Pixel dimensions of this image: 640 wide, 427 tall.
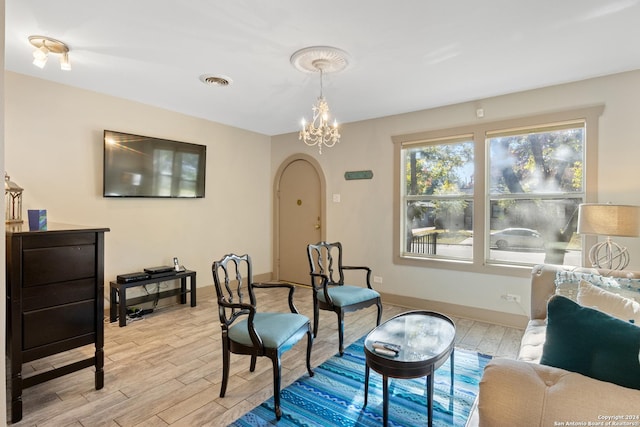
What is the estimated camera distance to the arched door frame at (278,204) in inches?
194

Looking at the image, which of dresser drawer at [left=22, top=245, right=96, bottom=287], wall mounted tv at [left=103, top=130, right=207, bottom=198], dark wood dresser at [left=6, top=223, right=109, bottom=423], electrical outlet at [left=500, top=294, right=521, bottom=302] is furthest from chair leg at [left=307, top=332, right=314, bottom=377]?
wall mounted tv at [left=103, top=130, right=207, bottom=198]

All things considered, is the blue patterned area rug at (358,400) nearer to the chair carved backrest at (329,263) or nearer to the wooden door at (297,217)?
the chair carved backrest at (329,263)

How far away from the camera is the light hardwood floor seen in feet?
6.66

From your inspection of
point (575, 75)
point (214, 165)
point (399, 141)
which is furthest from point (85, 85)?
point (575, 75)

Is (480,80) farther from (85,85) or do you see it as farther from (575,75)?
(85,85)

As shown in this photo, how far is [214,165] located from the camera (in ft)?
15.4

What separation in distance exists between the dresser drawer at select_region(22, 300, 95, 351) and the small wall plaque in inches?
130

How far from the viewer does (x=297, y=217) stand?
5293 mm

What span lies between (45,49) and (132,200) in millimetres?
1741

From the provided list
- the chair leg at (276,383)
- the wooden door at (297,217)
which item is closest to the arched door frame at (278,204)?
the wooden door at (297,217)

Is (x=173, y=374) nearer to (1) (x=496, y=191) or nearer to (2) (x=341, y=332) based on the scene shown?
(2) (x=341, y=332)

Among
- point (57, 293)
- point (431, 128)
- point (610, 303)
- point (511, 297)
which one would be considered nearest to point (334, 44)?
point (431, 128)

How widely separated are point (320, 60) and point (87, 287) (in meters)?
2.41

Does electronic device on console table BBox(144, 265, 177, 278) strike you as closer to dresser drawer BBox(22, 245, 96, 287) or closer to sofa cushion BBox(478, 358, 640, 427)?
dresser drawer BBox(22, 245, 96, 287)
